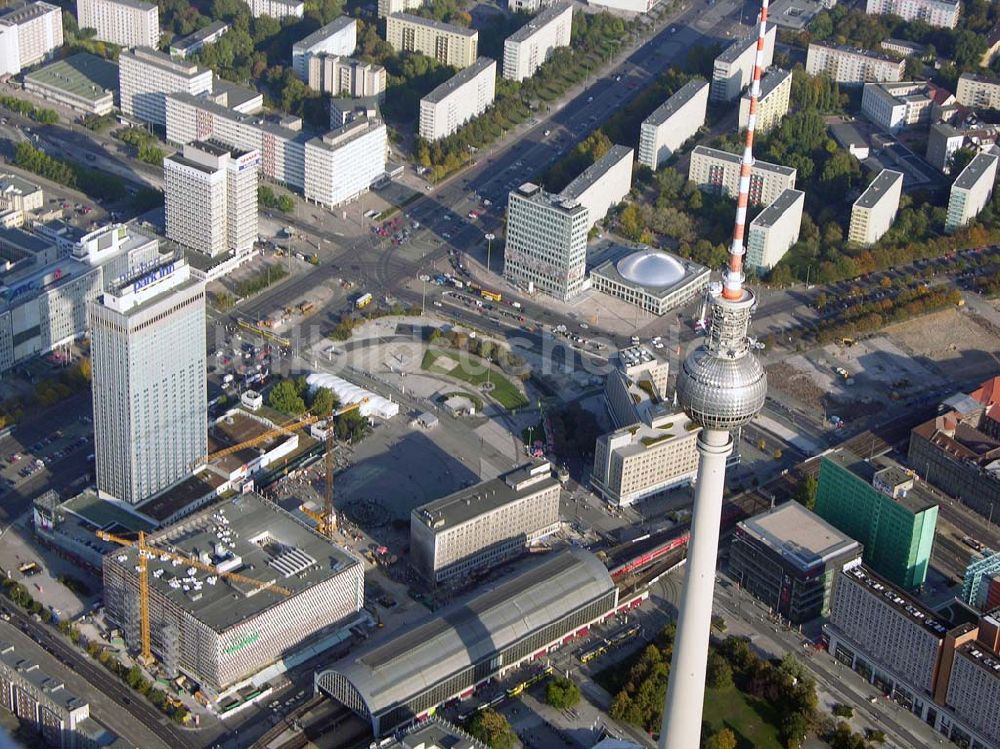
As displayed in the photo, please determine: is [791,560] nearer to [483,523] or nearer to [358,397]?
[483,523]

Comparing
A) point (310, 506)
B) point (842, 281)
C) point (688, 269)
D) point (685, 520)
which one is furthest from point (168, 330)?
point (842, 281)

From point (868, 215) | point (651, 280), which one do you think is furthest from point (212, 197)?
point (868, 215)

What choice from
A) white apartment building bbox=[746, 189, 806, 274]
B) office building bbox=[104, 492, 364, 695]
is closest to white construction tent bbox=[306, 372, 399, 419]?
office building bbox=[104, 492, 364, 695]

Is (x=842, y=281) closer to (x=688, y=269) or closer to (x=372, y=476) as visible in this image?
(x=688, y=269)

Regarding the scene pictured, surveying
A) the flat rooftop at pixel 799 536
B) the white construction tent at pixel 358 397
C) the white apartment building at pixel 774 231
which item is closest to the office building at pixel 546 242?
the white apartment building at pixel 774 231

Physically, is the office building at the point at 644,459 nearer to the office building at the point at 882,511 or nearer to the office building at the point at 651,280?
the office building at the point at 882,511

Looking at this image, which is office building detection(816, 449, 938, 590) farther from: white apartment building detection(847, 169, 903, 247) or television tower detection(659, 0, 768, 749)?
white apartment building detection(847, 169, 903, 247)
